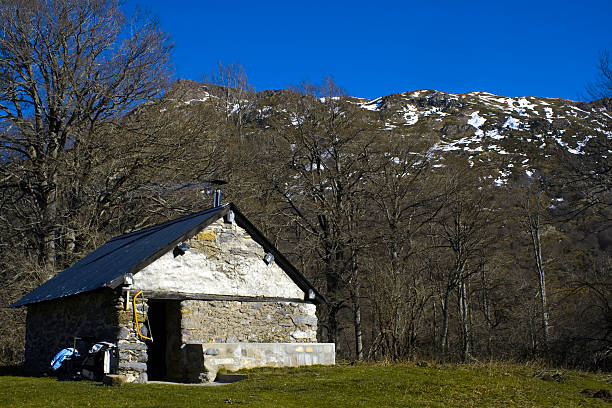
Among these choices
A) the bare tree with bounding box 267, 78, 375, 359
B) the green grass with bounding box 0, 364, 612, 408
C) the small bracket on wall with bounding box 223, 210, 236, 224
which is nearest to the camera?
the green grass with bounding box 0, 364, 612, 408

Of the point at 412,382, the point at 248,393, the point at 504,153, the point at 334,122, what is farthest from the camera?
the point at 504,153

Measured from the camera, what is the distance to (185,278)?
14.8 m

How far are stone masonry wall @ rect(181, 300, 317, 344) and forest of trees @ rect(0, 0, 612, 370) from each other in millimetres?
3974

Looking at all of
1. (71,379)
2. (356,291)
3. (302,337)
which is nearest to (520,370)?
(302,337)

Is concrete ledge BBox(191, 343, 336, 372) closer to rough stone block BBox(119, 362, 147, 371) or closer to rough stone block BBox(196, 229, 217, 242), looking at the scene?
rough stone block BBox(119, 362, 147, 371)

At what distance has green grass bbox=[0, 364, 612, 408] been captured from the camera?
959cm

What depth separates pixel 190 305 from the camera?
47.9 ft

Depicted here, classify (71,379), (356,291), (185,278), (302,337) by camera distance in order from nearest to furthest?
(71,379), (185,278), (302,337), (356,291)

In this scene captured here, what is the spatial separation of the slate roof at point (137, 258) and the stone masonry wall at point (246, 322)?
0.81m

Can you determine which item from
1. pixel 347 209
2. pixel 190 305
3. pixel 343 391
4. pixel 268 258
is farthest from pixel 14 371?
pixel 347 209

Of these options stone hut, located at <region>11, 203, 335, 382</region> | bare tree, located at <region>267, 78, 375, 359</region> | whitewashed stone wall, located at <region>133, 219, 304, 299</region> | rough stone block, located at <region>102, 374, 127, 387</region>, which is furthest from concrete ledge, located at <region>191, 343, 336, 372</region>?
bare tree, located at <region>267, 78, 375, 359</region>

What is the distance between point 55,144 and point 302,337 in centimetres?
1251

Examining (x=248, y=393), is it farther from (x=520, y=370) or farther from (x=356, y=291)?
(x=356, y=291)

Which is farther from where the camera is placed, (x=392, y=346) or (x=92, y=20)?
(x=92, y=20)
